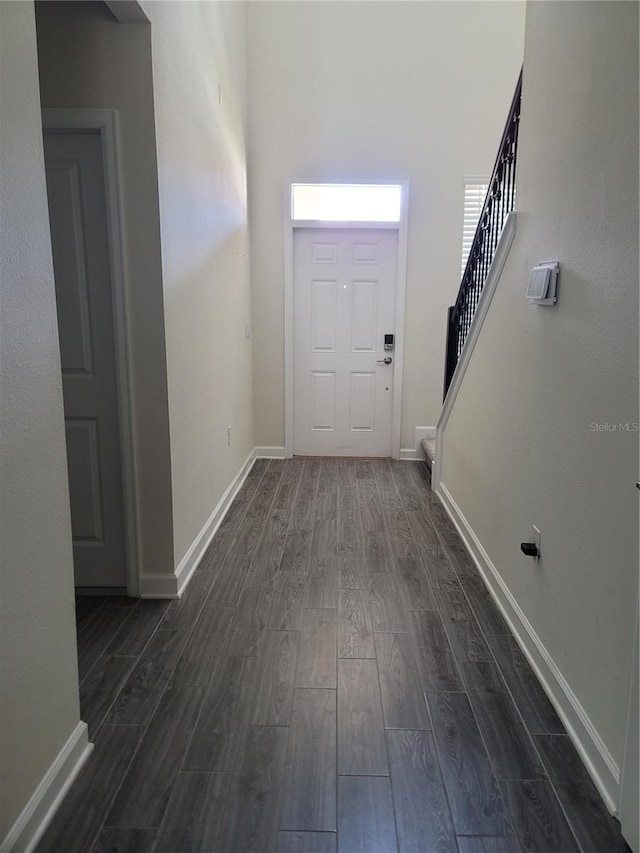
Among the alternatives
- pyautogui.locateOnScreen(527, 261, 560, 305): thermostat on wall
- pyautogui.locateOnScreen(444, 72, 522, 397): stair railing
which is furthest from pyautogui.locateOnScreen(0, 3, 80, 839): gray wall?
pyautogui.locateOnScreen(444, 72, 522, 397): stair railing

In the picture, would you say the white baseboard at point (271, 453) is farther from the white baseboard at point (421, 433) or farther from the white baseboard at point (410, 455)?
the white baseboard at point (421, 433)

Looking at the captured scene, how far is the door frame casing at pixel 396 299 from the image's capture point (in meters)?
4.74

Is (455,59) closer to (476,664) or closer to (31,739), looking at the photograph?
(476,664)

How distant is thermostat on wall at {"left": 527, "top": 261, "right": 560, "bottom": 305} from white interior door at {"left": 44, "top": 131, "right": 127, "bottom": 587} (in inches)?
66.4

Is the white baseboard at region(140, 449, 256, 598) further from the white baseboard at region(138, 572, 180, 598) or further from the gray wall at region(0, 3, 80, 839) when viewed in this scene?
the gray wall at region(0, 3, 80, 839)

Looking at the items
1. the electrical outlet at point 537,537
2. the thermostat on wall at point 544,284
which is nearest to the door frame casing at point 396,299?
the thermostat on wall at point 544,284

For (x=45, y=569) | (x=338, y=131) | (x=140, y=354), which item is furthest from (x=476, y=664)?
(x=338, y=131)

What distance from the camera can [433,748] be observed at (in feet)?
5.56

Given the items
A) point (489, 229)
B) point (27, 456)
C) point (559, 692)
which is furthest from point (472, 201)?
point (27, 456)

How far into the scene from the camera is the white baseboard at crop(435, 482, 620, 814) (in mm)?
1507

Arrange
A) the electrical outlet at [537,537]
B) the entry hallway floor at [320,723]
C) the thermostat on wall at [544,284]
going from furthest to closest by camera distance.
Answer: the electrical outlet at [537,537]
the thermostat on wall at [544,284]
the entry hallway floor at [320,723]

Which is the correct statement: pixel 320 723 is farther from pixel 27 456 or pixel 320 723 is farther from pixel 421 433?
pixel 421 433

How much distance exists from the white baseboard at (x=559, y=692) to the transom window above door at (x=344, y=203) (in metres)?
3.03

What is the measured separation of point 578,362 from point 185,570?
1948 mm
